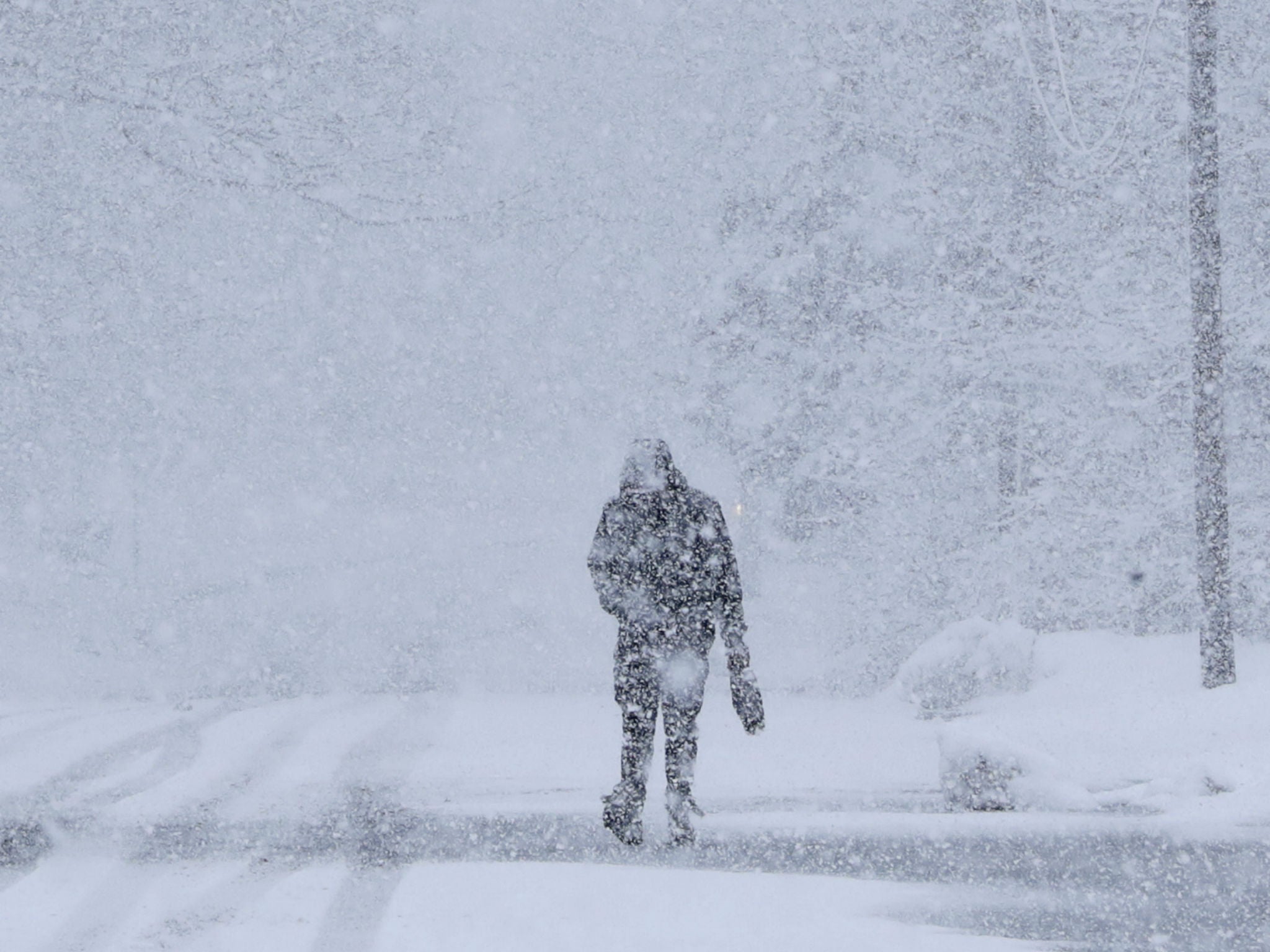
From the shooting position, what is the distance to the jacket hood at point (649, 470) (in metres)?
7.35

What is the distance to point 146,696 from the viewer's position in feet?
50.3

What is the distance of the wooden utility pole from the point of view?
11.6m

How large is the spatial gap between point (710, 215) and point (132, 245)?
373 inches

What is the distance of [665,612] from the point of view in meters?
7.36

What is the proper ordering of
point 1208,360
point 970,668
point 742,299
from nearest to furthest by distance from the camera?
point 1208,360
point 970,668
point 742,299

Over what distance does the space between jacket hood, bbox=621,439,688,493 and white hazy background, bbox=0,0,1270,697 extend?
6418 mm

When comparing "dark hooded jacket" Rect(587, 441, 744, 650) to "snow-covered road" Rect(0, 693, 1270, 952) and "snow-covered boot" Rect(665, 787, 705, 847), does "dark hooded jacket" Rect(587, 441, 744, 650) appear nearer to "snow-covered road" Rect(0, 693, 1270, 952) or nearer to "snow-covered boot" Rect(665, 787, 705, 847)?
"snow-covered boot" Rect(665, 787, 705, 847)

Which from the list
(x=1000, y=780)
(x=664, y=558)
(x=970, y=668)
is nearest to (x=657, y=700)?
(x=664, y=558)

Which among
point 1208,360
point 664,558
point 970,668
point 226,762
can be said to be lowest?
point 970,668

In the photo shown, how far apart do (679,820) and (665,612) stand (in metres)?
1.10

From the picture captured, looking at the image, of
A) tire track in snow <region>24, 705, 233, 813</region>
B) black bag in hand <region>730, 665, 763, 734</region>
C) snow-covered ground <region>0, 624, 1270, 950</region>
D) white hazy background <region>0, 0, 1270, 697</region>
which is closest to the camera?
snow-covered ground <region>0, 624, 1270, 950</region>

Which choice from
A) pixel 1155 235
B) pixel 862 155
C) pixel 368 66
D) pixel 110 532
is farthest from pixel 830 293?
pixel 110 532

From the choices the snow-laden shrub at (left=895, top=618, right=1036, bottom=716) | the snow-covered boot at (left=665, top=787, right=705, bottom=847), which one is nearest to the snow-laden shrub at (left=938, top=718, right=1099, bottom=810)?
the snow-covered boot at (left=665, top=787, right=705, bottom=847)

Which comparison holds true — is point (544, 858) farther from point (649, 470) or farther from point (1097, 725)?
point (1097, 725)
